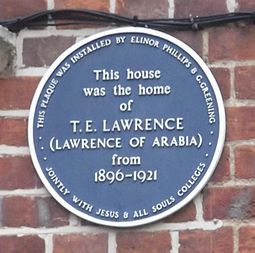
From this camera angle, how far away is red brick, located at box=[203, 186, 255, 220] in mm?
2742

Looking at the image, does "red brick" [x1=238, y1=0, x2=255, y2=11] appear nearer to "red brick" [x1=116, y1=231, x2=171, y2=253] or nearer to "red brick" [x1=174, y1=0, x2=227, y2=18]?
"red brick" [x1=174, y1=0, x2=227, y2=18]

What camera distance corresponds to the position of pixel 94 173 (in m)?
2.79

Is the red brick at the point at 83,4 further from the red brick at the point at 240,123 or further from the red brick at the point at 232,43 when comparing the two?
the red brick at the point at 240,123

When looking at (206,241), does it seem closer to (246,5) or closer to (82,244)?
(82,244)

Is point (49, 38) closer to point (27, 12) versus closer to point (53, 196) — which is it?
point (27, 12)

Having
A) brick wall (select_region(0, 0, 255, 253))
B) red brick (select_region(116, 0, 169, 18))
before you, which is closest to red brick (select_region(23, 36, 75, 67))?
brick wall (select_region(0, 0, 255, 253))

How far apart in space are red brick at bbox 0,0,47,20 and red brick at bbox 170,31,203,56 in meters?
0.36

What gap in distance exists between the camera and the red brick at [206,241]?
2.73 meters

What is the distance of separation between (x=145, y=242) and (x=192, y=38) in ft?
1.76

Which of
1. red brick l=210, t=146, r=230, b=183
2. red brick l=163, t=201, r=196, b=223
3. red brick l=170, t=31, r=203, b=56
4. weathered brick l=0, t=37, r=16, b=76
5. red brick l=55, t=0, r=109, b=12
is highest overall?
red brick l=55, t=0, r=109, b=12

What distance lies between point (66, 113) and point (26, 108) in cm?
11

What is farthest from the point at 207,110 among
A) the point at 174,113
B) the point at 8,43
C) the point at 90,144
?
the point at 8,43

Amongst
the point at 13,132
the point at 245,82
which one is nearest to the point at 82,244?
the point at 13,132

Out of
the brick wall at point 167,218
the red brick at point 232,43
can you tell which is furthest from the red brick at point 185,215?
the red brick at point 232,43
